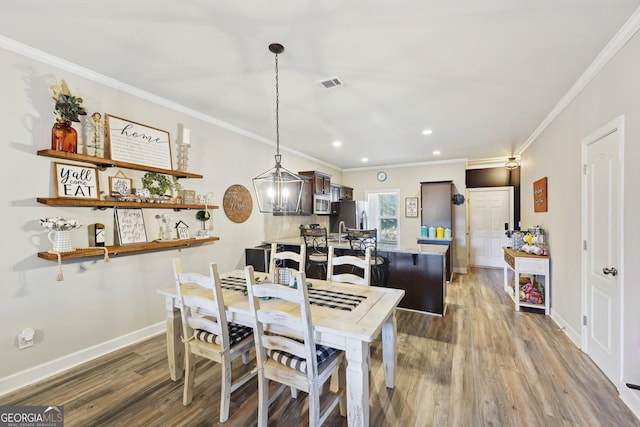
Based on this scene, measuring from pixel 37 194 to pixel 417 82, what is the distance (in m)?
3.59

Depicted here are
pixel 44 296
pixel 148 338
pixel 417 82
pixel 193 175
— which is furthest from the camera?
pixel 193 175

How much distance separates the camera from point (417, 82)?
2756mm

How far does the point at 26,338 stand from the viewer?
7.15 ft

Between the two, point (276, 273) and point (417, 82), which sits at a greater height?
point (417, 82)

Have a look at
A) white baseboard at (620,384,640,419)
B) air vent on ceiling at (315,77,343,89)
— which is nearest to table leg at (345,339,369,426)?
white baseboard at (620,384,640,419)

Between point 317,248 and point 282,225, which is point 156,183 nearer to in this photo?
point 317,248

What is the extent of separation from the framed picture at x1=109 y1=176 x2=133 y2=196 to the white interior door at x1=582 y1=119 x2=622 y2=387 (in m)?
4.36

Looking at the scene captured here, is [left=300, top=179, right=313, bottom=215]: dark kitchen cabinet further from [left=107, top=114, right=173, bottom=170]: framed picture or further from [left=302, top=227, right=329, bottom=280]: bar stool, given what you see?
[left=107, top=114, right=173, bottom=170]: framed picture

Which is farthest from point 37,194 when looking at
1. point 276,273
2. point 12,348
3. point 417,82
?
point 417,82

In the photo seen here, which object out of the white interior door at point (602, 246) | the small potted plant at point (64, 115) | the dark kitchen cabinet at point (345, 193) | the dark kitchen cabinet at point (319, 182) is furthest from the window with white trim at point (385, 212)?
the small potted plant at point (64, 115)

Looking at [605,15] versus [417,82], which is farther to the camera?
[417,82]

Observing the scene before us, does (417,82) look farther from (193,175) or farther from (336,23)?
(193,175)

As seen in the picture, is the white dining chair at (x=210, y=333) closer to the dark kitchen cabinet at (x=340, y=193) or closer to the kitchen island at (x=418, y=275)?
the kitchen island at (x=418, y=275)

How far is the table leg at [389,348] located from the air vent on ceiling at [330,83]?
2254 mm
